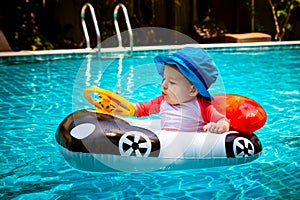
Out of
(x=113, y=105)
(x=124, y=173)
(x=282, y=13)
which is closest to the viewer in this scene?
(x=124, y=173)

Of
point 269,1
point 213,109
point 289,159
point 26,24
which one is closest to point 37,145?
point 213,109

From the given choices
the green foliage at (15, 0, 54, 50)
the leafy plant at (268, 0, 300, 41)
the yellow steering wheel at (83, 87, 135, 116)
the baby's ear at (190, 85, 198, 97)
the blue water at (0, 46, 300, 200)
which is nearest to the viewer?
the blue water at (0, 46, 300, 200)

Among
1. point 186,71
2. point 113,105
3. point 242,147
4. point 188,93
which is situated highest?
point 186,71

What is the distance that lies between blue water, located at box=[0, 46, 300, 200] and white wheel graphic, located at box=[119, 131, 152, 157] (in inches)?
9.4

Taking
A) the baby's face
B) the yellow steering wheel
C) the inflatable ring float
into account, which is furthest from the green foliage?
the baby's face

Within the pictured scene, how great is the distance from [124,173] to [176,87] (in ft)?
2.56

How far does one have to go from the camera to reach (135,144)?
3.75 m

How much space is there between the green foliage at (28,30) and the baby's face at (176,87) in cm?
911

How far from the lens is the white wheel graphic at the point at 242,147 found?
385 cm

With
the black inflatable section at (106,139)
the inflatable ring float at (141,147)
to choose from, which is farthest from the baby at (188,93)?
the black inflatable section at (106,139)

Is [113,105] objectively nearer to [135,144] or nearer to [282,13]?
[135,144]

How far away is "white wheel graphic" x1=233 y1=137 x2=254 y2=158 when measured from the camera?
3848 millimetres

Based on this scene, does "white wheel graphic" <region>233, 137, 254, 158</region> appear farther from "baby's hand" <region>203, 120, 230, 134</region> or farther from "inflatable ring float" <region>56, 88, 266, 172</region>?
"baby's hand" <region>203, 120, 230, 134</region>

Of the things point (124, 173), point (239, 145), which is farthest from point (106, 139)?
point (239, 145)
